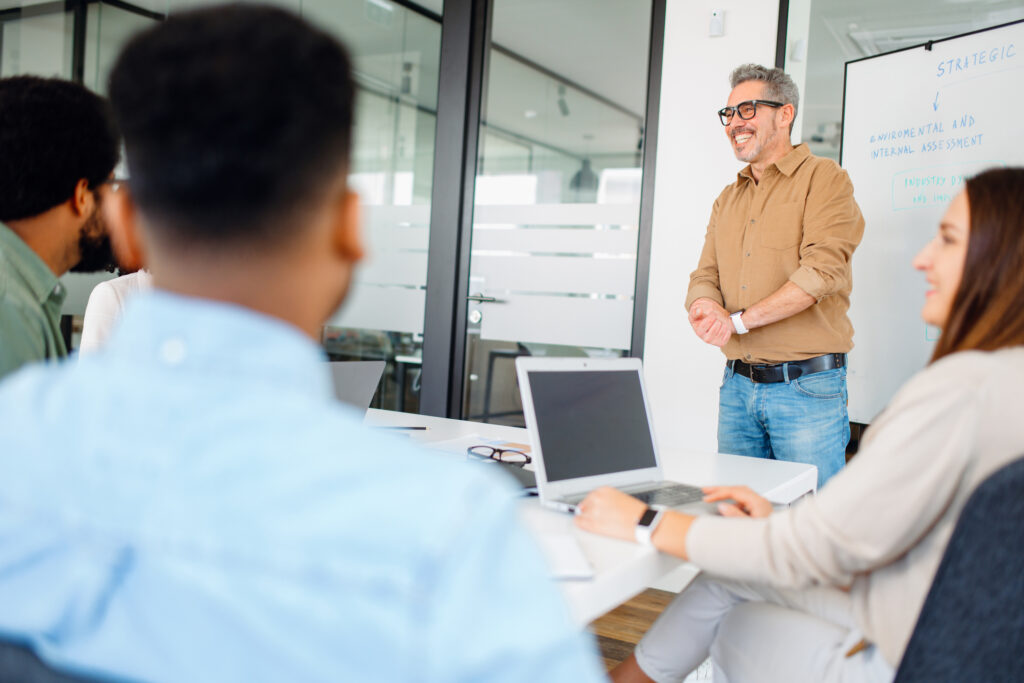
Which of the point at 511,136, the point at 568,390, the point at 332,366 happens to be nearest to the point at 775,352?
the point at 568,390

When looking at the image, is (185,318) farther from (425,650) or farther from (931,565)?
(931,565)

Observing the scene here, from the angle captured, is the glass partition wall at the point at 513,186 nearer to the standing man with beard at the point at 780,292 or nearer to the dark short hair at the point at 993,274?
the standing man with beard at the point at 780,292

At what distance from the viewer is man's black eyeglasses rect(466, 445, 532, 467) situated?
1.83 metres

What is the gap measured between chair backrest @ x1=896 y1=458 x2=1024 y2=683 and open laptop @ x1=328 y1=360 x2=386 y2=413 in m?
1.19

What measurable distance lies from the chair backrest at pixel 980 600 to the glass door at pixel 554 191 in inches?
98.1

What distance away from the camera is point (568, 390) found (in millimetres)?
1565

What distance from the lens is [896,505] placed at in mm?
1051

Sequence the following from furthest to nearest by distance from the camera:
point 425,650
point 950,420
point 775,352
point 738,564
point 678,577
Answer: point 678,577
point 775,352
point 738,564
point 950,420
point 425,650

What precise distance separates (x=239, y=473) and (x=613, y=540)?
2.90 ft

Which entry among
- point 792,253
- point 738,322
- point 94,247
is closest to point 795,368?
point 738,322

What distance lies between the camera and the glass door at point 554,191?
11.4 ft

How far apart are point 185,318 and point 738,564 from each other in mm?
898

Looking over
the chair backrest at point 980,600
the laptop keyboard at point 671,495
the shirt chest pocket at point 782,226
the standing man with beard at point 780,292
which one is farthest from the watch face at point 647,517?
the shirt chest pocket at point 782,226

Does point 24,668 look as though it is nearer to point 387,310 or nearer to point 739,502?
point 739,502
